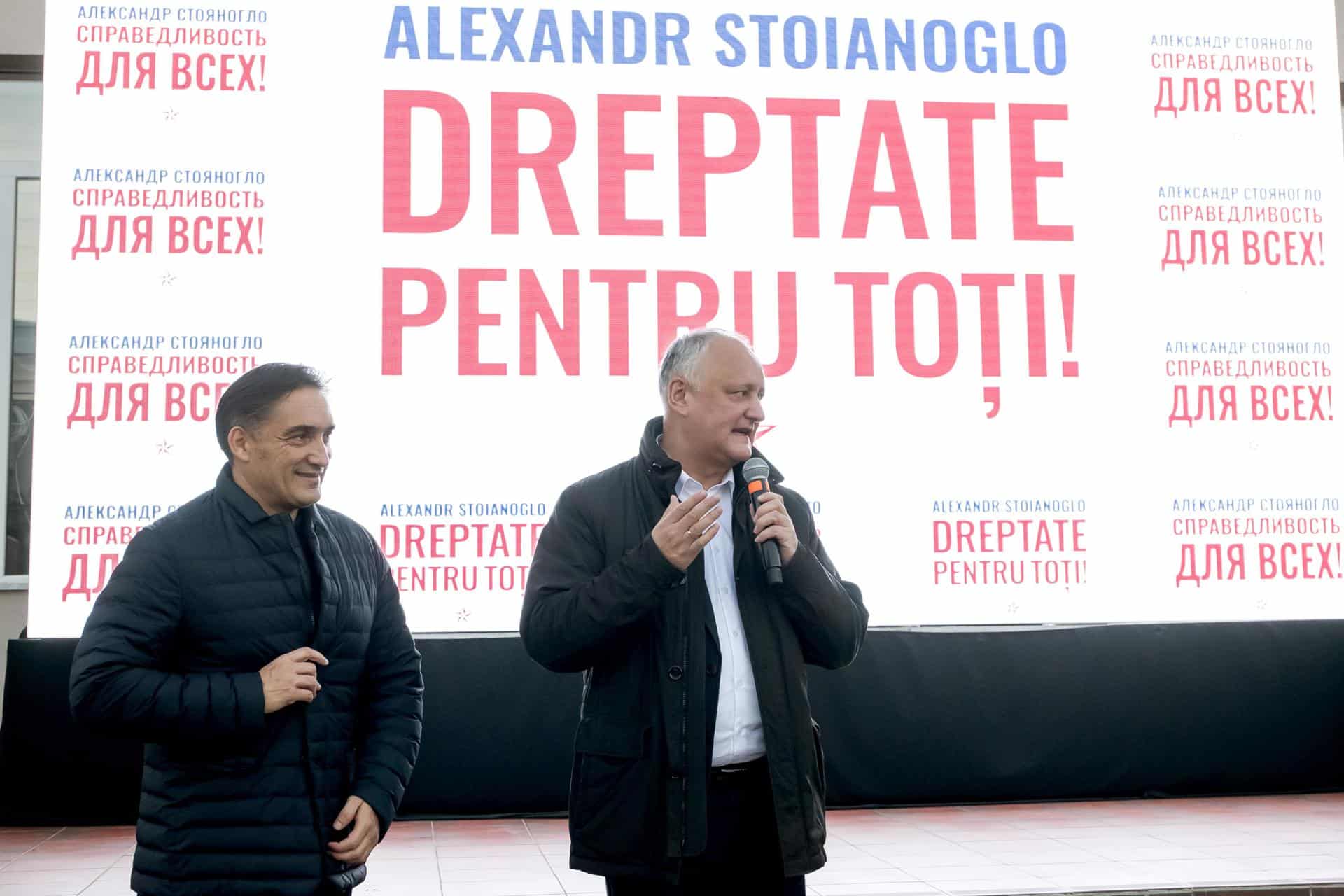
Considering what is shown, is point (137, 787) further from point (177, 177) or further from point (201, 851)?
point (201, 851)

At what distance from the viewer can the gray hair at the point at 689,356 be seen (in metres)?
1.93

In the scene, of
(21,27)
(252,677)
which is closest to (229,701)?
(252,677)

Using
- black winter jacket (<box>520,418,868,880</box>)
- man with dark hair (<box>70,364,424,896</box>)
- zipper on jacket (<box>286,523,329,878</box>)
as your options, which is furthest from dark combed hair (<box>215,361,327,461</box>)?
black winter jacket (<box>520,418,868,880</box>)

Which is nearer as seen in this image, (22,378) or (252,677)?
(252,677)

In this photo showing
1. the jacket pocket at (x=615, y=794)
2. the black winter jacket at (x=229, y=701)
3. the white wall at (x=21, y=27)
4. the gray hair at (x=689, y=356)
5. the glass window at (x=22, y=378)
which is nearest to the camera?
the black winter jacket at (x=229, y=701)

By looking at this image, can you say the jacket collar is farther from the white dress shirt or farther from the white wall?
the white wall

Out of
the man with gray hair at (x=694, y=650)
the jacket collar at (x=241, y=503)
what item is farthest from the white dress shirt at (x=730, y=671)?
the jacket collar at (x=241, y=503)

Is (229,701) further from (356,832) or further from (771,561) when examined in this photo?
(771,561)

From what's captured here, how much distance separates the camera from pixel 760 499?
1.84 metres

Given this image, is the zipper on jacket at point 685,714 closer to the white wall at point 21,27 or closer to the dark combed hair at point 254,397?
the dark combed hair at point 254,397

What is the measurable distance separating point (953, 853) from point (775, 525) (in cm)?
272

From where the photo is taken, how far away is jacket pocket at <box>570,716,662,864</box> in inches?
Result: 69.1

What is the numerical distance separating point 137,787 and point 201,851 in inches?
135

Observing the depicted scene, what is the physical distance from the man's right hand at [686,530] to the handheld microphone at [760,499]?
0.34 feet
